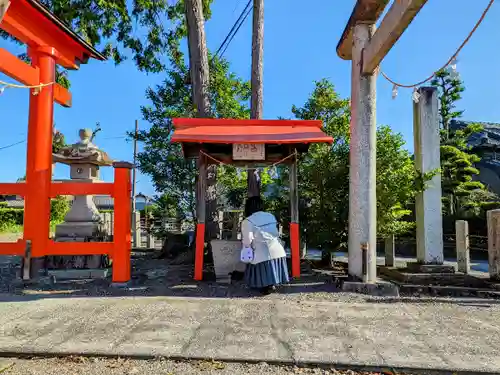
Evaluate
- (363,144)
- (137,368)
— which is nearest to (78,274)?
(137,368)

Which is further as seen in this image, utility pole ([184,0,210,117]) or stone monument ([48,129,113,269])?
utility pole ([184,0,210,117])

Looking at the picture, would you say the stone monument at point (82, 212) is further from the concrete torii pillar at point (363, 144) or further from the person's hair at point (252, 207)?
the concrete torii pillar at point (363, 144)

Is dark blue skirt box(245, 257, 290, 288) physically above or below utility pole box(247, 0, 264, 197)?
below

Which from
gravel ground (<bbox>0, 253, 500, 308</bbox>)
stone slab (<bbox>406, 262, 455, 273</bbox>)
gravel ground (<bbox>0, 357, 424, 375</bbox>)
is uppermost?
stone slab (<bbox>406, 262, 455, 273</bbox>)

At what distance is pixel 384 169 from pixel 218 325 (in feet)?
16.4

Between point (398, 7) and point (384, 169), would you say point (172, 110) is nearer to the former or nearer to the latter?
point (384, 169)

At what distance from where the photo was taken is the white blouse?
17.8 ft

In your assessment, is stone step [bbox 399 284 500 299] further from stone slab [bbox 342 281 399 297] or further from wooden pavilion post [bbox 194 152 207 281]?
wooden pavilion post [bbox 194 152 207 281]

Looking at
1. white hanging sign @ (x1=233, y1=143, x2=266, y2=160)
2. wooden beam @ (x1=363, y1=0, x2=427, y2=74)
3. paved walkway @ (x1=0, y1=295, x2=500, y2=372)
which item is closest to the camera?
paved walkway @ (x1=0, y1=295, x2=500, y2=372)

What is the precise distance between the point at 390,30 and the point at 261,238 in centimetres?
340

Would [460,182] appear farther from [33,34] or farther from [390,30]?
[33,34]

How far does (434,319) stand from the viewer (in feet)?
14.4

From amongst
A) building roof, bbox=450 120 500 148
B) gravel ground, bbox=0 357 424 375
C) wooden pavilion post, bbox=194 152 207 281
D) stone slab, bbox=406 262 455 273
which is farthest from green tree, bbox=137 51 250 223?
building roof, bbox=450 120 500 148

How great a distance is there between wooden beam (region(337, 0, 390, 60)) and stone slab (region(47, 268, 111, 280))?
19.7ft
